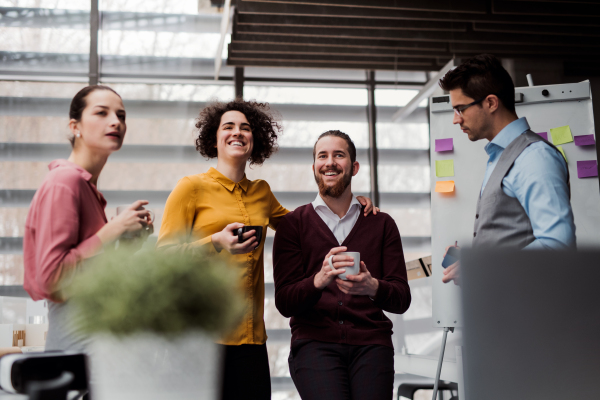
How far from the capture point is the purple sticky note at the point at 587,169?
2713 mm

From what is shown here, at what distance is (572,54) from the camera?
561 cm

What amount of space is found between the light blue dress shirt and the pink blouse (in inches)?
41.2

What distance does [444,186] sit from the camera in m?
2.85

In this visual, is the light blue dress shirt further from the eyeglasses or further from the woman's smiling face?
the woman's smiling face

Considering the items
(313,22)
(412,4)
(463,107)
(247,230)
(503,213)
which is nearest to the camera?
(247,230)

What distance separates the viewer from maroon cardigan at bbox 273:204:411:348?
5.12 feet

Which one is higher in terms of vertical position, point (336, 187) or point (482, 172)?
point (482, 172)

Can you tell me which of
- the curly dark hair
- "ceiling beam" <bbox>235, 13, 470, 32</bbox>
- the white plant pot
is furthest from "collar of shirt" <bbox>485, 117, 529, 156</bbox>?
"ceiling beam" <bbox>235, 13, 470, 32</bbox>

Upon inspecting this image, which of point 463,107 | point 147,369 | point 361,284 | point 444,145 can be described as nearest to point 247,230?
point 361,284

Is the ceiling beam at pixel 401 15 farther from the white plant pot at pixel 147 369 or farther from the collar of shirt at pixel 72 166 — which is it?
the white plant pot at pixel 147 369

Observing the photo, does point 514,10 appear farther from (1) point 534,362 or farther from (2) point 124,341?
(2) point 124,341

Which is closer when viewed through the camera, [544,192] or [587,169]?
[544,192]

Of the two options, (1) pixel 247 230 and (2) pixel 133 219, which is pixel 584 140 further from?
(2) pixel 133 219

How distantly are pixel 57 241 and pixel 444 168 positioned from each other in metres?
2.40
